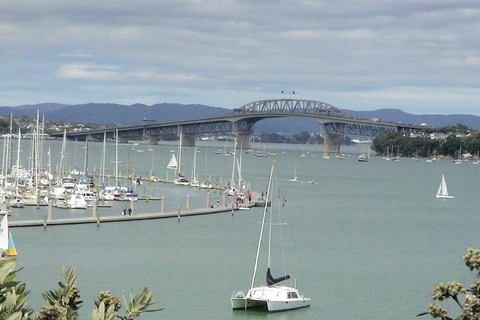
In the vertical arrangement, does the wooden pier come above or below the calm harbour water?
above

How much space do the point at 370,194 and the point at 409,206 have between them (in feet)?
42.5

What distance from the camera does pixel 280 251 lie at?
140 ft

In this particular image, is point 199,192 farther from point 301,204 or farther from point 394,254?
point 394,254

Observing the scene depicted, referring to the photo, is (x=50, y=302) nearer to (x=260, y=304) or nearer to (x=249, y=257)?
(x=260, y=304)

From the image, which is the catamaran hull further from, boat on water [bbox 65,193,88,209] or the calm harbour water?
boat on water [bbox 65,193,88,209]

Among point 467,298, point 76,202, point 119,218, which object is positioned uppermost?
point 467,298

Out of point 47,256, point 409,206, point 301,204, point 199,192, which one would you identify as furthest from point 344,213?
point 47,256

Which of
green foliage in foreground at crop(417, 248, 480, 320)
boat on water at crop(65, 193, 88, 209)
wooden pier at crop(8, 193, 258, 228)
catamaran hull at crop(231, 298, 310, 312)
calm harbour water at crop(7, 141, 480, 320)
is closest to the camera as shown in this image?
green foliage in foreground at crop(417, 248, 480, 320)

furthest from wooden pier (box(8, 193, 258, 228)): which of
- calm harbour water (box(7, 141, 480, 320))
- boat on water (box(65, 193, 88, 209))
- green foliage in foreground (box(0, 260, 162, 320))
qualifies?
green foliage in foreground (box(0, 260, 162, 320))

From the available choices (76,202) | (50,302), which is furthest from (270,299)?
(76,202)

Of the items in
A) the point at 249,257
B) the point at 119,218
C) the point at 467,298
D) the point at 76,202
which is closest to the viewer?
the point at 467,298

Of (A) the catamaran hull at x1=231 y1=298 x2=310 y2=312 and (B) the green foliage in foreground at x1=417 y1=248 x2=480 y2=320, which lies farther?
(A) the catamaran hull at x1=231 y1=298 x2=310 y2=312

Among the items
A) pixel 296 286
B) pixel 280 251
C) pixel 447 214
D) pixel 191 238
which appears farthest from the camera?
pixel 447 214

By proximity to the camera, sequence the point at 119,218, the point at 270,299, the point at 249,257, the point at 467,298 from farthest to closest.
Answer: the point at 119,218
the point at 249,257
the point at 270,299
the point at 467,298
